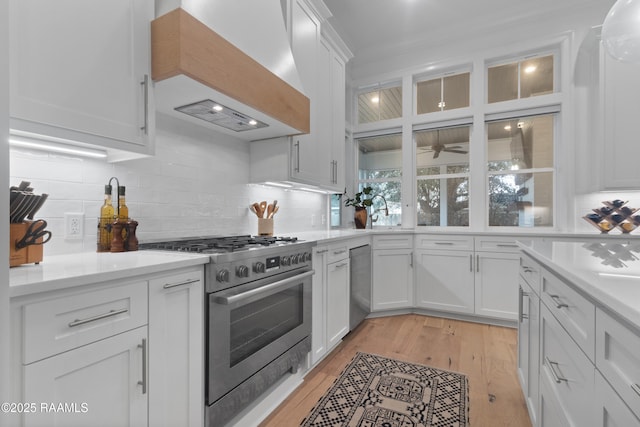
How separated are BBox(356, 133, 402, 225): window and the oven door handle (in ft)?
7.02

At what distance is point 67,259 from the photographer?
1.26 metres

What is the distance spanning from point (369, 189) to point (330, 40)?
1.67 meters

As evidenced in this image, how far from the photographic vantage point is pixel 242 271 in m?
1.45

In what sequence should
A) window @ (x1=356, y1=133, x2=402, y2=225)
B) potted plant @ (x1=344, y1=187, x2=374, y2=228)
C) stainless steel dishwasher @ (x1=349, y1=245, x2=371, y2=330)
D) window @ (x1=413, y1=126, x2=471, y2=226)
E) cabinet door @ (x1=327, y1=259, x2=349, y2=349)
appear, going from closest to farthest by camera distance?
1. cabinet door @ (x1=327, y1=259, x2=349, y2=349)
2. stainless steel dishwasher @ (x1=349, y1=245, x2=371, y2=330)
3. window @ (x1=413, y1=126, x2=471, y2=226)
4. potted plant @ (x1=344, y1=187, x2=374, y2=228)
5. window @ (x1=356, y1=133, x2=402, y2=225)

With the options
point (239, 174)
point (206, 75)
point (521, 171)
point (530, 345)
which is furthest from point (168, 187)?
point (521, 171)

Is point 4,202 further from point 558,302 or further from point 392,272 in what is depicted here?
point 392,272

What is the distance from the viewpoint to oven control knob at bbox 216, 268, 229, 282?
134 cm

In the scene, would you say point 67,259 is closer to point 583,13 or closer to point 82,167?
point 82,167

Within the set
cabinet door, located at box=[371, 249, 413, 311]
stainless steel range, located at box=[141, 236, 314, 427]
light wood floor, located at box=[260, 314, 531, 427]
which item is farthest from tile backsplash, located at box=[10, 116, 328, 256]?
light wood floor, located at box=[260, 314, 531, 427]

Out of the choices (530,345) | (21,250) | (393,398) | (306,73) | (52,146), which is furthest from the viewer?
(306,73)

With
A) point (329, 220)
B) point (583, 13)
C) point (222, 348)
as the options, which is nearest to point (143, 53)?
point (222, 348)

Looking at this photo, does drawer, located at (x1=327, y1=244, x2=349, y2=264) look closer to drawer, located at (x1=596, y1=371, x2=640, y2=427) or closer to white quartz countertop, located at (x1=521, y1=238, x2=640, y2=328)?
white quartz countertop, located at (x1=521, y1=238, x2=640, y2=328)

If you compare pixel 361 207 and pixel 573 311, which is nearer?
pixel 573 311

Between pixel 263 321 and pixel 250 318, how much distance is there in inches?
4.5
